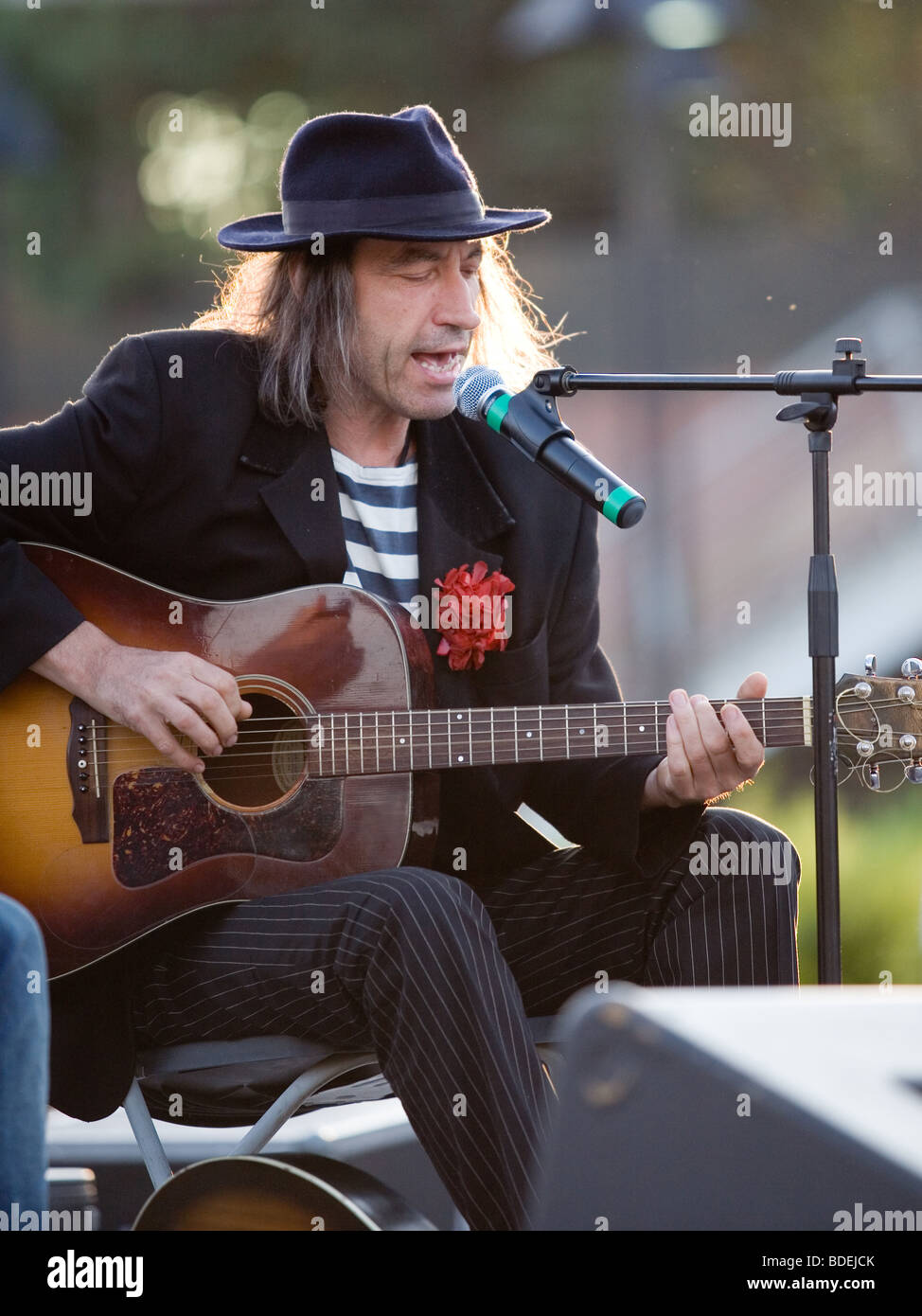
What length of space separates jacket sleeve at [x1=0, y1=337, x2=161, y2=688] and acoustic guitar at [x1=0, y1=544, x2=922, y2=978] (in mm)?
40

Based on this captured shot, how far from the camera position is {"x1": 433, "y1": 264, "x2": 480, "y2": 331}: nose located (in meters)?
2.00

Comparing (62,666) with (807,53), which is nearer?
(62,666)

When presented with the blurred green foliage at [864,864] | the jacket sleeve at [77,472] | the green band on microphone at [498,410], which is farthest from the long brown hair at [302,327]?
the blurred green foliage at [864,864]

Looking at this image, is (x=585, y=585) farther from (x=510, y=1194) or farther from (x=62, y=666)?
(x=510, y=1194)

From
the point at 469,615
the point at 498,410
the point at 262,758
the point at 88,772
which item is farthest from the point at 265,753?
the point at 498,410

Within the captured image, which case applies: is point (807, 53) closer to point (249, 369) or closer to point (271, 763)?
point (249, 369)

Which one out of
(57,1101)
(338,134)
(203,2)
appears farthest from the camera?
(203,2)

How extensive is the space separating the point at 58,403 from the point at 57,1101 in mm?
2368

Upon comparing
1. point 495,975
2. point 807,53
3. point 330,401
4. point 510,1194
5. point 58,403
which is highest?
point 807,53

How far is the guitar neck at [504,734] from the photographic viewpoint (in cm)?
184

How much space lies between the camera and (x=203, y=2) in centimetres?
370
